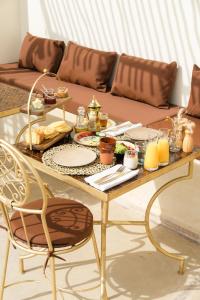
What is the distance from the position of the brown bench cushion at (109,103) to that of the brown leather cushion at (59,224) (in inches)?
56.9

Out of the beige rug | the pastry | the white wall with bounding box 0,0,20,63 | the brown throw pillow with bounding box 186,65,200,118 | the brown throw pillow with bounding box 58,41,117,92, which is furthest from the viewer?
the white wall with bounding box 0,0,20,63

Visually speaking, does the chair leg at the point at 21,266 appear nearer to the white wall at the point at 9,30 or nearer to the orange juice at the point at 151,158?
the orange juice at the point at 151,158

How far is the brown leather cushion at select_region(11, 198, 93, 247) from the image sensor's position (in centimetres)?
220

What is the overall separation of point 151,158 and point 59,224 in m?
0.56

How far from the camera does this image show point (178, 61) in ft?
13.1

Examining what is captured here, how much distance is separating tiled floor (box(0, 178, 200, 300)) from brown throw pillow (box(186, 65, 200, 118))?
105 cm

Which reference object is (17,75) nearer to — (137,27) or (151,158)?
(137,27)

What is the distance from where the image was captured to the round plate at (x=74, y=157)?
2.41 meters

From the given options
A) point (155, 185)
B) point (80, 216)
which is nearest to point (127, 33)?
point (155, 185)

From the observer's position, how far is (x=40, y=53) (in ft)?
16.3

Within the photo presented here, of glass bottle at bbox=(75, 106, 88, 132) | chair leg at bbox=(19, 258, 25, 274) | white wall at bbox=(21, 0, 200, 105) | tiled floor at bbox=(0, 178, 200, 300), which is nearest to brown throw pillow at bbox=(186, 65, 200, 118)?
white wall at bbox=(21, 0, 200, 105)

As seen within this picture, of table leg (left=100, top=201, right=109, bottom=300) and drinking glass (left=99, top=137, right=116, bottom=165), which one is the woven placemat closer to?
drinking glass (left=99, top=137, right=116, bottom=165)

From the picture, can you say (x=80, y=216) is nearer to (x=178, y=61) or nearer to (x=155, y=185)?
(x=155, y=185)

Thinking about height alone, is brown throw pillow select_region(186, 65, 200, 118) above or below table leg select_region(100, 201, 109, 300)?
above
